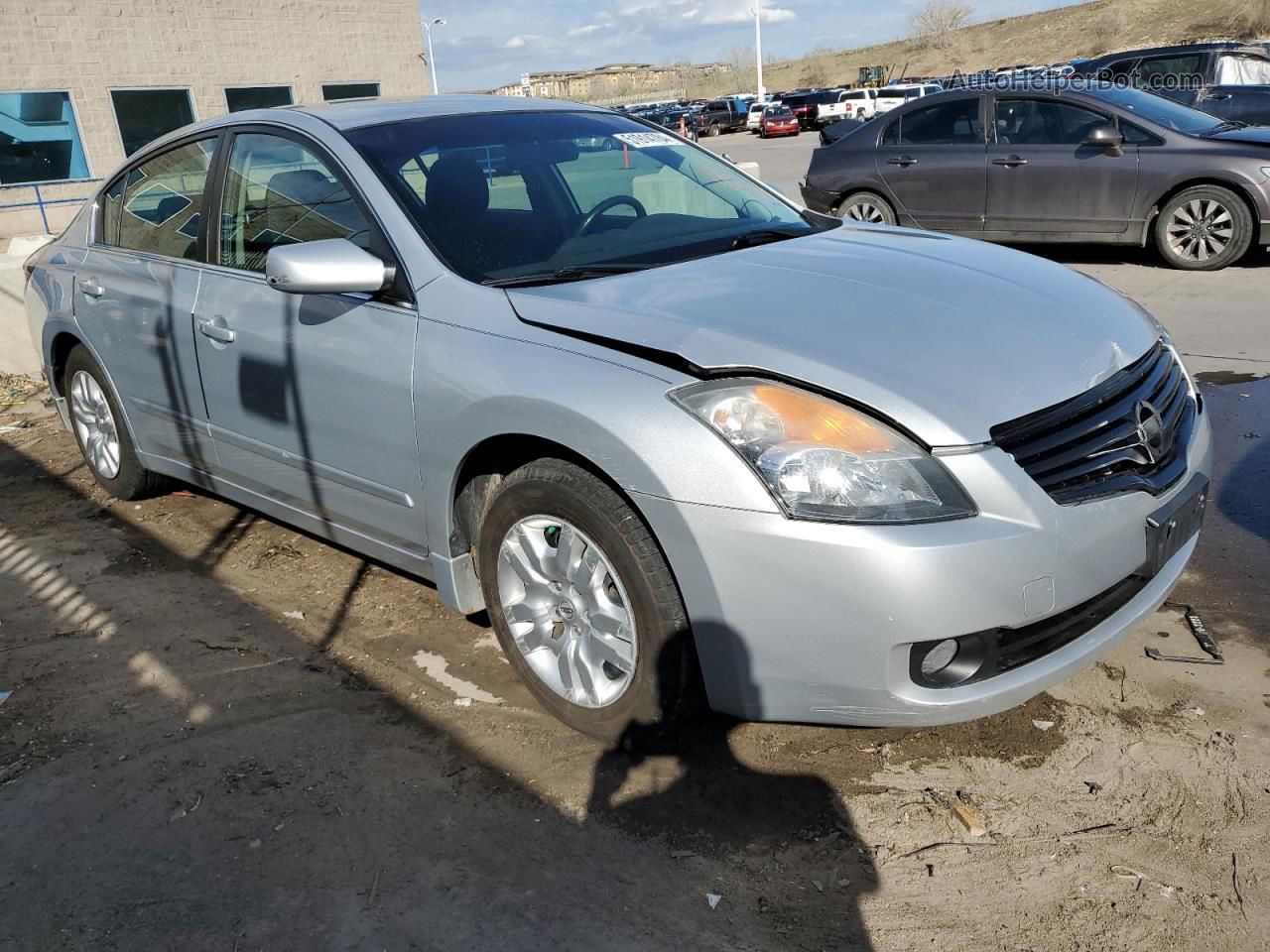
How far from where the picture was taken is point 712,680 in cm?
263

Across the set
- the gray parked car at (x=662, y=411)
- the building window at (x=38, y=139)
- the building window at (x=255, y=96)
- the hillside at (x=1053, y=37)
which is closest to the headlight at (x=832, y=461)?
the gray parked car at (x=662, y=411)

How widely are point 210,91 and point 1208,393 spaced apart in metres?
A: 20.4

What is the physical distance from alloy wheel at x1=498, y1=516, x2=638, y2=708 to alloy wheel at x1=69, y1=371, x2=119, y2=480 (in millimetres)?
2665

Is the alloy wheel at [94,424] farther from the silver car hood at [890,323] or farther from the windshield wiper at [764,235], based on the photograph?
the windshield wiper at [764,235]

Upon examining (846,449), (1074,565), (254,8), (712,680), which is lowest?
(712,680)

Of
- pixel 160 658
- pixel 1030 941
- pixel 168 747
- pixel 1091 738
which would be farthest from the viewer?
pixel 160 658

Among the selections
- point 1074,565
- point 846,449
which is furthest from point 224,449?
point 1074,565

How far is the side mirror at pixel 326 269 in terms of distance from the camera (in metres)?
3.05

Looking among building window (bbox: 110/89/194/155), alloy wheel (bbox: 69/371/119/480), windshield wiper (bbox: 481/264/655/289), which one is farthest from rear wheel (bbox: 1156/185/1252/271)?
building window (bbox: 110/89/194/155)

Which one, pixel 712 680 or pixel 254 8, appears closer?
pixel 712 680

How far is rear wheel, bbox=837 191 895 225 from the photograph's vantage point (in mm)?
10117

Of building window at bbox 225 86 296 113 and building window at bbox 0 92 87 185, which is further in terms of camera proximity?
building window at bbox 225 86 296 113

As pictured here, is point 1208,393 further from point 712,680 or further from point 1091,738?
point 712,680

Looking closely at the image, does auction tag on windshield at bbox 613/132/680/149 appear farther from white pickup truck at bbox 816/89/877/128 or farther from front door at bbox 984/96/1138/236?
white pickup truck at bbox 816/89/877/128
